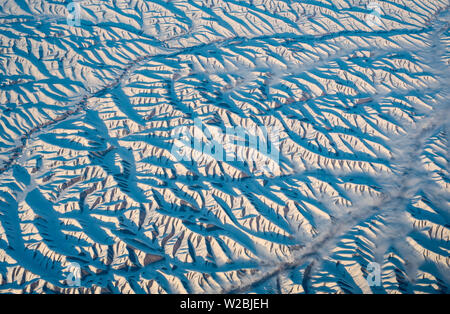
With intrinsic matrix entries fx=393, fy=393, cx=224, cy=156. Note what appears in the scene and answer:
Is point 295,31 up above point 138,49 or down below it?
above

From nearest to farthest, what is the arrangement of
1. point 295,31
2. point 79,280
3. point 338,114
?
point 79,280 < point 338,114 < point 295,31

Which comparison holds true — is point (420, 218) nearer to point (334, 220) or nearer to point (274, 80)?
point (334, 220)

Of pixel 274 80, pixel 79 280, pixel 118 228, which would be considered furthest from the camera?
pixel 274 80

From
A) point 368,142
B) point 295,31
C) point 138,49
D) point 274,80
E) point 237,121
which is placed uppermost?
point 295,31

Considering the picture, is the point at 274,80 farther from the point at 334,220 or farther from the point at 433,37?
the point at 433,37

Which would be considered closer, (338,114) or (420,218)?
(420,218)

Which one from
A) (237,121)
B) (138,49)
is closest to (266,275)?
(237,121)

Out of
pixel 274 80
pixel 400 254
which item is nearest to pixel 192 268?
pixel 400 254
